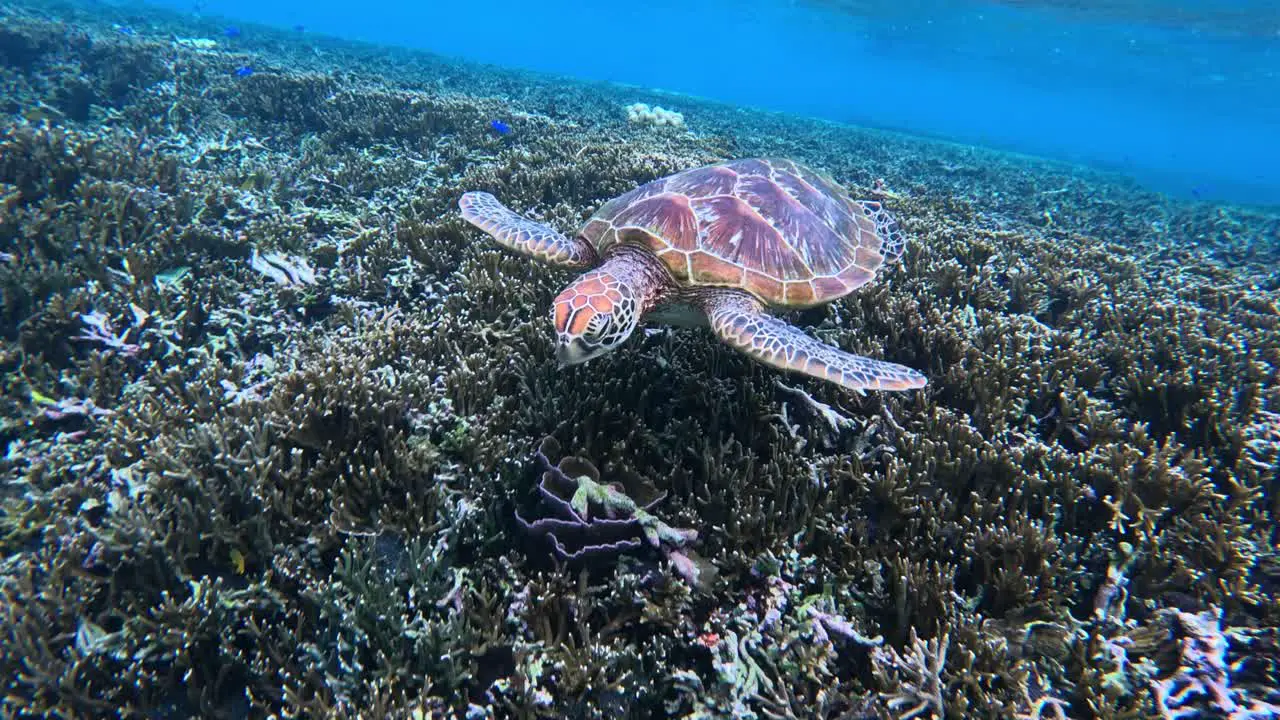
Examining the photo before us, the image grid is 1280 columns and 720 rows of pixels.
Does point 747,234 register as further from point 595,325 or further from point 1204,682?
point 1204,682

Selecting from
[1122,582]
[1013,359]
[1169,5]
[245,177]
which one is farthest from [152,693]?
[1169,5]

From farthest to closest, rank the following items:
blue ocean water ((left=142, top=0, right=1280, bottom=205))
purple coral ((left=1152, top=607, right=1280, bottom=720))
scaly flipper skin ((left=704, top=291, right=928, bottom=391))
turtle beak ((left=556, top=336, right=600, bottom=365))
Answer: blue ocean water ((left=142, top=0, right=1280, bottom=205)), turtle beak ((left=556, top=336, right=600, bottom=365)), scaly flipper skin ((left=704, top=291, right=928, bottom=391)), purple coral ((left=1152, top=607, right=1280, bottom=720))

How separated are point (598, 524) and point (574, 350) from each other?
3.45ft

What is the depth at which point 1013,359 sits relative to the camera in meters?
4.30

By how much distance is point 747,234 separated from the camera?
3.91 m

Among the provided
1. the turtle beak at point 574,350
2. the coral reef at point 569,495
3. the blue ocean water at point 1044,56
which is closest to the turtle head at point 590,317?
the turtle beak at point 574,350

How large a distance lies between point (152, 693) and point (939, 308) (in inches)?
259

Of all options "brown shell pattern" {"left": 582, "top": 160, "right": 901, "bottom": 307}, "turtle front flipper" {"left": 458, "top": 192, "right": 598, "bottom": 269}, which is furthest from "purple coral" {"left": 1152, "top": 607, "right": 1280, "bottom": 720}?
"turtle front flipper" {"left": 458, "top": 192, "right": 598, "bottom": 269}

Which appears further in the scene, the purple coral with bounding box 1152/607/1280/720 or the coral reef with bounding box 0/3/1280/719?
the coral reef with bounding box 0/3/1280/719

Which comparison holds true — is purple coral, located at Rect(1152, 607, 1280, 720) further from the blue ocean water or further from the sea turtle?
the blue ocean water

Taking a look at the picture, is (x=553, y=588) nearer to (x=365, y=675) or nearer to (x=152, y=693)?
(x=365, y=675)

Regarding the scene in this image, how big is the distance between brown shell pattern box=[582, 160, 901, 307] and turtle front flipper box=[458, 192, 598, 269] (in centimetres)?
19

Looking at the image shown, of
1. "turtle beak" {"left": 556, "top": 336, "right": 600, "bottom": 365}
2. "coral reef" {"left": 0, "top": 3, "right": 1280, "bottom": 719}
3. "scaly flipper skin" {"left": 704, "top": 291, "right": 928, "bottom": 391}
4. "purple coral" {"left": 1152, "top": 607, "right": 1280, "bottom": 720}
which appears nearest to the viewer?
"purple coral" {"left": 1152, "top": 607, "right": 1280, "bottom": 720}

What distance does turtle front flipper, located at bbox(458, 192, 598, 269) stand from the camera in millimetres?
4156
